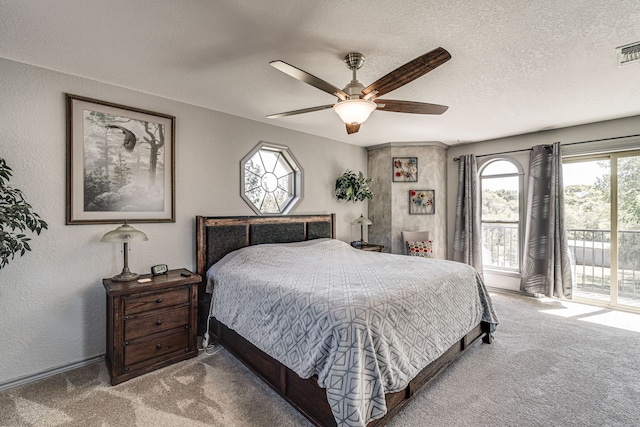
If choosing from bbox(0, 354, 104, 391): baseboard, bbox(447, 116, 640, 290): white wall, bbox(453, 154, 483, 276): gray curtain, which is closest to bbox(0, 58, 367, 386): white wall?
bbox(0, 354, 104, 391): baseboard

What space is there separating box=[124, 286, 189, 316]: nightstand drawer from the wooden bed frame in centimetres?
47

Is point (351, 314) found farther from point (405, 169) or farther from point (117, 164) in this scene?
point (405, 169)

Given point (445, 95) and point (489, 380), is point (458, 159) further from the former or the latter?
point (489, 380)

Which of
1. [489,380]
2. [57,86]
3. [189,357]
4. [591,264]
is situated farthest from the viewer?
[591,264]

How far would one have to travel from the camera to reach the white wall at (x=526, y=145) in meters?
3.61

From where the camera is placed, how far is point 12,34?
1852 millimetres

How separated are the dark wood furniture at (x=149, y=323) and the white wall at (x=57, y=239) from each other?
0.26m

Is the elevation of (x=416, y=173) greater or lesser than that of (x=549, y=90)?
lesser

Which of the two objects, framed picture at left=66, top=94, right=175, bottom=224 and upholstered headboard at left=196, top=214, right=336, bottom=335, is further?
upholstered headboard at left=196, top=214, right=336, bottom=335

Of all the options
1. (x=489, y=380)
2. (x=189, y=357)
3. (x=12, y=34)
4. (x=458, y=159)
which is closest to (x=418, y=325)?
(x=489, y=380)

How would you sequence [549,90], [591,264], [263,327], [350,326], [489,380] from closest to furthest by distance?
[350,326] < [263,327] < [489,380] < [549,90] < [591,264]

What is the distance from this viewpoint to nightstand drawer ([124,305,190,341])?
223 cm

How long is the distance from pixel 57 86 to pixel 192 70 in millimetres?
1129

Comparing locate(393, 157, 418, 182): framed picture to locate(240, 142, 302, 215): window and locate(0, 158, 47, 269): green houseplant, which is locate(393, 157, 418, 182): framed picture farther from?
locate(0, 158, 47, 269): green houseplant
